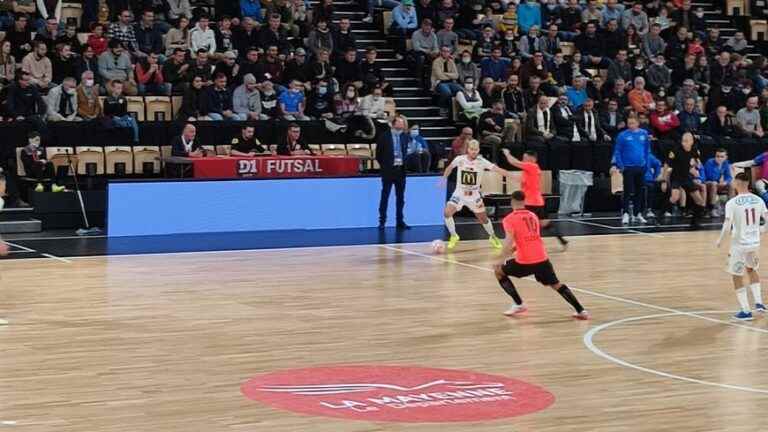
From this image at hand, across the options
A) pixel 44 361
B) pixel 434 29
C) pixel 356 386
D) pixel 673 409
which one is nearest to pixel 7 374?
pixel 44 361

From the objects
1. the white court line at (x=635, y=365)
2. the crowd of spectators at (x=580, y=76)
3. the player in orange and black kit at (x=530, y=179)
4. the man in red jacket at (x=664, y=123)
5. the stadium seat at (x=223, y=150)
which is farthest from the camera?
the man in red jacket at (x=664, y=123)

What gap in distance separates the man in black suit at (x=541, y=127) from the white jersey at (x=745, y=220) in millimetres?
12264

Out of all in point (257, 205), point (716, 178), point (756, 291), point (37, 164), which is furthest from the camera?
point (716, 178)

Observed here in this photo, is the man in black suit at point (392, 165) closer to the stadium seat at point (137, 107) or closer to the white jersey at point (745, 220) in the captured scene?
the stadium seat at point (137, 107)

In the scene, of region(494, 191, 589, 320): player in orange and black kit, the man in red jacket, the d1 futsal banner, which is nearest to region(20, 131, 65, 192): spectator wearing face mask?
the d1 futsal banner

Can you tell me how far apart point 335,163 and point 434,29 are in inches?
261

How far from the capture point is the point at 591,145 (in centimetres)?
2838

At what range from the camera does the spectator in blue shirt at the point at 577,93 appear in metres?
29.7

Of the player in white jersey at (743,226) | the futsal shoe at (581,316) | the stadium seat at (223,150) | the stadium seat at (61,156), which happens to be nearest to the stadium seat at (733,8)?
the stadium seat at (223,150)

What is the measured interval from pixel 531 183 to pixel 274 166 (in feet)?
18.9

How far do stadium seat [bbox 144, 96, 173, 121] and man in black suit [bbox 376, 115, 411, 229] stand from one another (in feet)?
14.4

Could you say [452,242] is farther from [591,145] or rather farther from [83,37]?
[83,37]

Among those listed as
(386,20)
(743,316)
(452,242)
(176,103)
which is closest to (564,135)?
(386,20)

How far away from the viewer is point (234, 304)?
16.4 m
